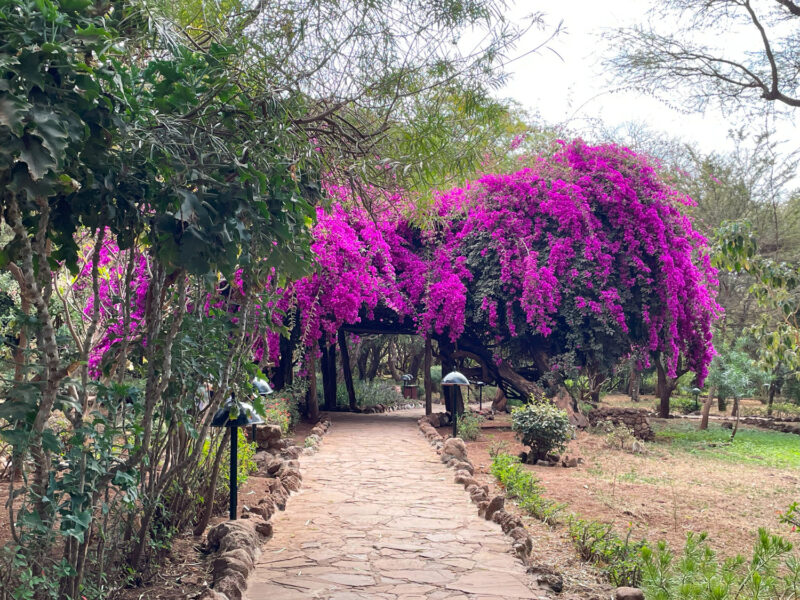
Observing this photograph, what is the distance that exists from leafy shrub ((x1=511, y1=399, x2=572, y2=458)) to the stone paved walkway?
146 centimetres

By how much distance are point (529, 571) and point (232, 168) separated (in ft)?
10.8

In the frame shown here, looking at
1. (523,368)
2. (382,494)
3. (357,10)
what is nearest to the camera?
(357,10)

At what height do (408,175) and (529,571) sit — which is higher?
(408,175)

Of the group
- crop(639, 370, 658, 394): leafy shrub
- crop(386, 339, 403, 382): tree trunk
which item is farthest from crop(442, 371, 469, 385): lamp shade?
crop(386, 339, 403, 382): tree trunk

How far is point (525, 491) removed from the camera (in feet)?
21.6

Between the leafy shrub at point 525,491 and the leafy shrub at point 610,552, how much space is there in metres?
0.76

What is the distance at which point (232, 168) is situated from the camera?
2.88 meters

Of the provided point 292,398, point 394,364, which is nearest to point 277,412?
point 292,398

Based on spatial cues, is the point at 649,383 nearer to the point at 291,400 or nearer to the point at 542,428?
the point at 291,400

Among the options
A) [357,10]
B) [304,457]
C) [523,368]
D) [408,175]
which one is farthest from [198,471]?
[523,368]

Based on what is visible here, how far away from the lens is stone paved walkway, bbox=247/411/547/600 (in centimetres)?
405

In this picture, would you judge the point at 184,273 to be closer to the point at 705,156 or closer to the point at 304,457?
the point at 304,457

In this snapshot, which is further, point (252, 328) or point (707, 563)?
point (252, 328)

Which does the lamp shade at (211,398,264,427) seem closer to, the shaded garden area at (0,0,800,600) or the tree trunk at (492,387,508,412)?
the shaded garden area at (0,0,800,600)
